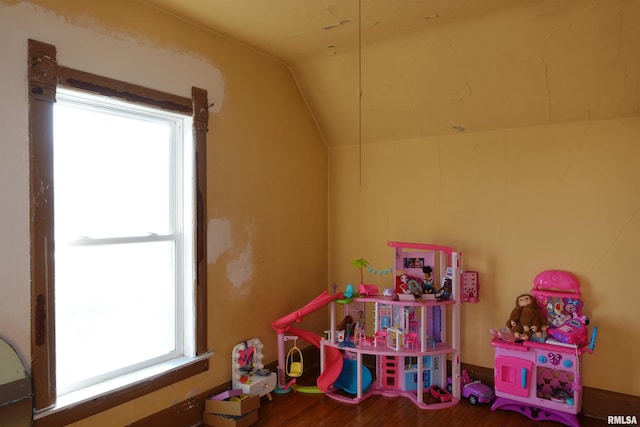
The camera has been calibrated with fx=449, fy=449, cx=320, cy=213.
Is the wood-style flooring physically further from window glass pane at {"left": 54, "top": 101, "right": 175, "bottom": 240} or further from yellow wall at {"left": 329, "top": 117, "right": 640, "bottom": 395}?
window glass pane at {"left": 54, "top": 101, "right": 175, "bottom": 240}

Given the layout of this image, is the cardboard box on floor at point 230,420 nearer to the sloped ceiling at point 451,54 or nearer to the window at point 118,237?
the window at point 118,237

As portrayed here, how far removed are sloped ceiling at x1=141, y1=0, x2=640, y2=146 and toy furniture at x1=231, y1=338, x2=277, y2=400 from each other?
181cm

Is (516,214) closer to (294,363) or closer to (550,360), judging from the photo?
(550,360)

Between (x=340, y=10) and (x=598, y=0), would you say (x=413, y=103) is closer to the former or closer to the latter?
(x=340, y=10)

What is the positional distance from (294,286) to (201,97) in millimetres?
1523

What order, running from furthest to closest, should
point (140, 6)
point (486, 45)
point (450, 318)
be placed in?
point (450, 318) < point (486, 45) < point (140, 6)

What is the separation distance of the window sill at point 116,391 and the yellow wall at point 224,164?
0.06 meters

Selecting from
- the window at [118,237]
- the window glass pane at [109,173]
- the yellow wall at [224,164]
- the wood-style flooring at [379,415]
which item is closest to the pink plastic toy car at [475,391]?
the wood-style flooring at [379,415]

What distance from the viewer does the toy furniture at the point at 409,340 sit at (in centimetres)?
287

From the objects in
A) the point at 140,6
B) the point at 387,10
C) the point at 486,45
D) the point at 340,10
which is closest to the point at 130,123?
the point at 140,6

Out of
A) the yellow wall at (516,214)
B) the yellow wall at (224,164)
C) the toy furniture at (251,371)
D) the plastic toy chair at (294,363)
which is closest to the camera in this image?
the yellow wall at (224,164)

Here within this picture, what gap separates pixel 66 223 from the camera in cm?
213

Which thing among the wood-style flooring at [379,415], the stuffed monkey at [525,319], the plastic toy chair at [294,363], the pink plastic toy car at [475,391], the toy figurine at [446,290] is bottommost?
the wood-style flooring at [379,415]

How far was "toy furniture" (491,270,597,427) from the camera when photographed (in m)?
2.54
